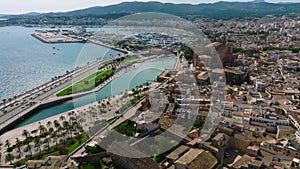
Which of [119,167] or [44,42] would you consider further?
[44,42]

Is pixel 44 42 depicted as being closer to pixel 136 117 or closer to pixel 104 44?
pixel 104 44

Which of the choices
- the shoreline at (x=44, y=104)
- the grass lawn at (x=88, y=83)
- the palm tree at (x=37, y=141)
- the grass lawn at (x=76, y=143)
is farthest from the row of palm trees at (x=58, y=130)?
the grass lawn at (x=88, y=83)

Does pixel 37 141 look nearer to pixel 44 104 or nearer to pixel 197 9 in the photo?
pixel 44 104

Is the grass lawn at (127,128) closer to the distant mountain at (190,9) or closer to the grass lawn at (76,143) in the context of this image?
the grass lawn at (76,143)

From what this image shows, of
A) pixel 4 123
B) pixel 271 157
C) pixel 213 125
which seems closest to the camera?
pixel 271 157

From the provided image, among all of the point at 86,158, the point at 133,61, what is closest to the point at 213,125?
the point at 86,158

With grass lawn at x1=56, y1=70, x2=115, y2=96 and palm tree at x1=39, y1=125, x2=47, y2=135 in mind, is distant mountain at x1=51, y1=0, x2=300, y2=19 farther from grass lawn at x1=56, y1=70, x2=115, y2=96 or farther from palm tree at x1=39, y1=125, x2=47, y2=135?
palm tree at x1=39, y1=125, x2=47, y2=135

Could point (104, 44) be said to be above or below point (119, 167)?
above

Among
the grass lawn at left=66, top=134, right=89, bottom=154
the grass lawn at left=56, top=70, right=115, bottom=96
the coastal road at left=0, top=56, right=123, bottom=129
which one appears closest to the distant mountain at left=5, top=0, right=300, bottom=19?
the coastal road at left=0, top=56, right=123, bottom=129
